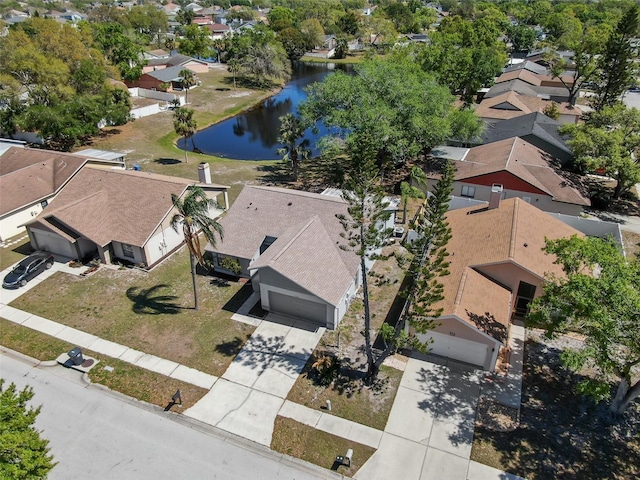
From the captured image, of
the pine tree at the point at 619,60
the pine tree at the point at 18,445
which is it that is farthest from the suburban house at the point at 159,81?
the pine tree at the point at 18,445

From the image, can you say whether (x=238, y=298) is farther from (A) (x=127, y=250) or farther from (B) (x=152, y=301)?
(A) (x=127, y=250)

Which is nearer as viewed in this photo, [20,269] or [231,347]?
[231,347]

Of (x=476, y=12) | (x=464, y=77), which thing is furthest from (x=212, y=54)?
(x=476, y=12)

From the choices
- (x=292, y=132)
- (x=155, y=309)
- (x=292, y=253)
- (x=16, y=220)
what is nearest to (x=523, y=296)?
(x=292, y=253)

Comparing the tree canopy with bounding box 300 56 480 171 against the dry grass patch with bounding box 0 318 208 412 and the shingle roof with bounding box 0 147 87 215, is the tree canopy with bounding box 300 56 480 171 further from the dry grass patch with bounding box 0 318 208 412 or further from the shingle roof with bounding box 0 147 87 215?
the dry grass patch with bounding box 0 318 208 412

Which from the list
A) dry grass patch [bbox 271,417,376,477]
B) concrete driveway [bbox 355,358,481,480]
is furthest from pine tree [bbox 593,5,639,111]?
dry grass patch [bbox 271,417,376,477]
